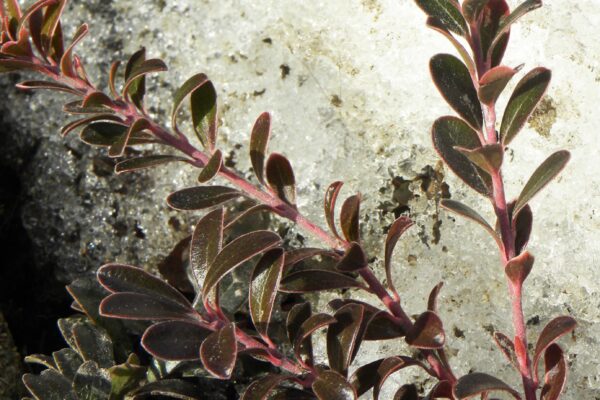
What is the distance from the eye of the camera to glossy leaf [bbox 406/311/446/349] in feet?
5.30

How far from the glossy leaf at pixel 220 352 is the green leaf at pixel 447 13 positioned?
0.72 meters

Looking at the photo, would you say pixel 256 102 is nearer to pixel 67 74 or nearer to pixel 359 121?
pixel 359 121

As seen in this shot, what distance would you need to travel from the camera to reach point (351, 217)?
1.82 meters

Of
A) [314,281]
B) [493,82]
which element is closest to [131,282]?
[314,281]

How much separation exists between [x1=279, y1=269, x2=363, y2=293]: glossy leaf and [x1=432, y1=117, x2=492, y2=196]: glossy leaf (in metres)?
0.35

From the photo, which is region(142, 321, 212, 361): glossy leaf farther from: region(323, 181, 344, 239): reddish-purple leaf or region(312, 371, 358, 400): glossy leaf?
region(323, 181, 344, 239): reddish-purple leaf

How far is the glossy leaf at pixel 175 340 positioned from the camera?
5.21 feet

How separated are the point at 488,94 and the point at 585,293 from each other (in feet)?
2.31

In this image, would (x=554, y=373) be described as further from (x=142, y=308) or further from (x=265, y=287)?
(x=142, y=308)

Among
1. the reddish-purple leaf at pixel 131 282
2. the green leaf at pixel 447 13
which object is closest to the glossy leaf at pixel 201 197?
the reddish-purple leaf at pixel 131 282

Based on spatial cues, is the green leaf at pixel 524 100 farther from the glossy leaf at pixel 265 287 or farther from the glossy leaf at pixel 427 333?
the glossy leaf at pixel 265 287

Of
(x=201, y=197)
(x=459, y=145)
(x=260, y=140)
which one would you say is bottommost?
(x=201, y=197)

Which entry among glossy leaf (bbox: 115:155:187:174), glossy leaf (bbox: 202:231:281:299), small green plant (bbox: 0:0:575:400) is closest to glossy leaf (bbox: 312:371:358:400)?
small green plant (bbox: 0:0:575:400)

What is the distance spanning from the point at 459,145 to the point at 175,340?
67 centimetres
